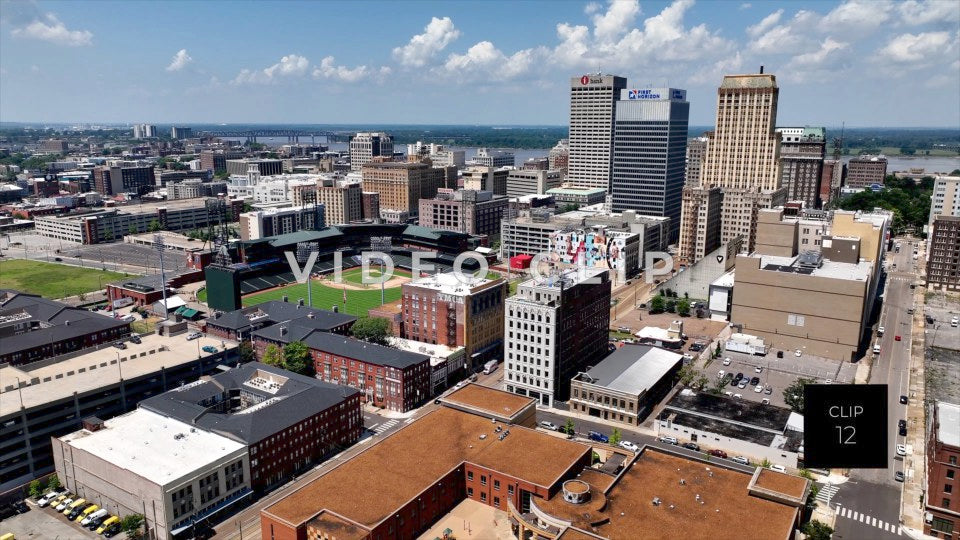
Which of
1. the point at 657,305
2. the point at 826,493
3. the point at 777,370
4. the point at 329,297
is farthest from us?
the point at 329,297

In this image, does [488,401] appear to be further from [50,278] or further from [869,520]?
[50,278]

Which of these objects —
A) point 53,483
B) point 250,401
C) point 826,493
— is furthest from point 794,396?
point 53,483

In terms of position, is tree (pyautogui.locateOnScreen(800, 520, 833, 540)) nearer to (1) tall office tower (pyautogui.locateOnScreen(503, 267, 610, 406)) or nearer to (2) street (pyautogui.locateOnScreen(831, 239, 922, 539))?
(2) street (pyautogui.locateOnScreen(831, 239, 922, 539))

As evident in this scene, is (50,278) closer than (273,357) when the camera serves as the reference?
No

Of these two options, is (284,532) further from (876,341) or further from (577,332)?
(876,341)

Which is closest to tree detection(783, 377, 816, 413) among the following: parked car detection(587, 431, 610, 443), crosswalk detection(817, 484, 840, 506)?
crosswalk detection(817, 484, 840, 506)

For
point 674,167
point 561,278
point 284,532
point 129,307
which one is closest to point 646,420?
point 561,278

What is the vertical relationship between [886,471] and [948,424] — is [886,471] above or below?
below
